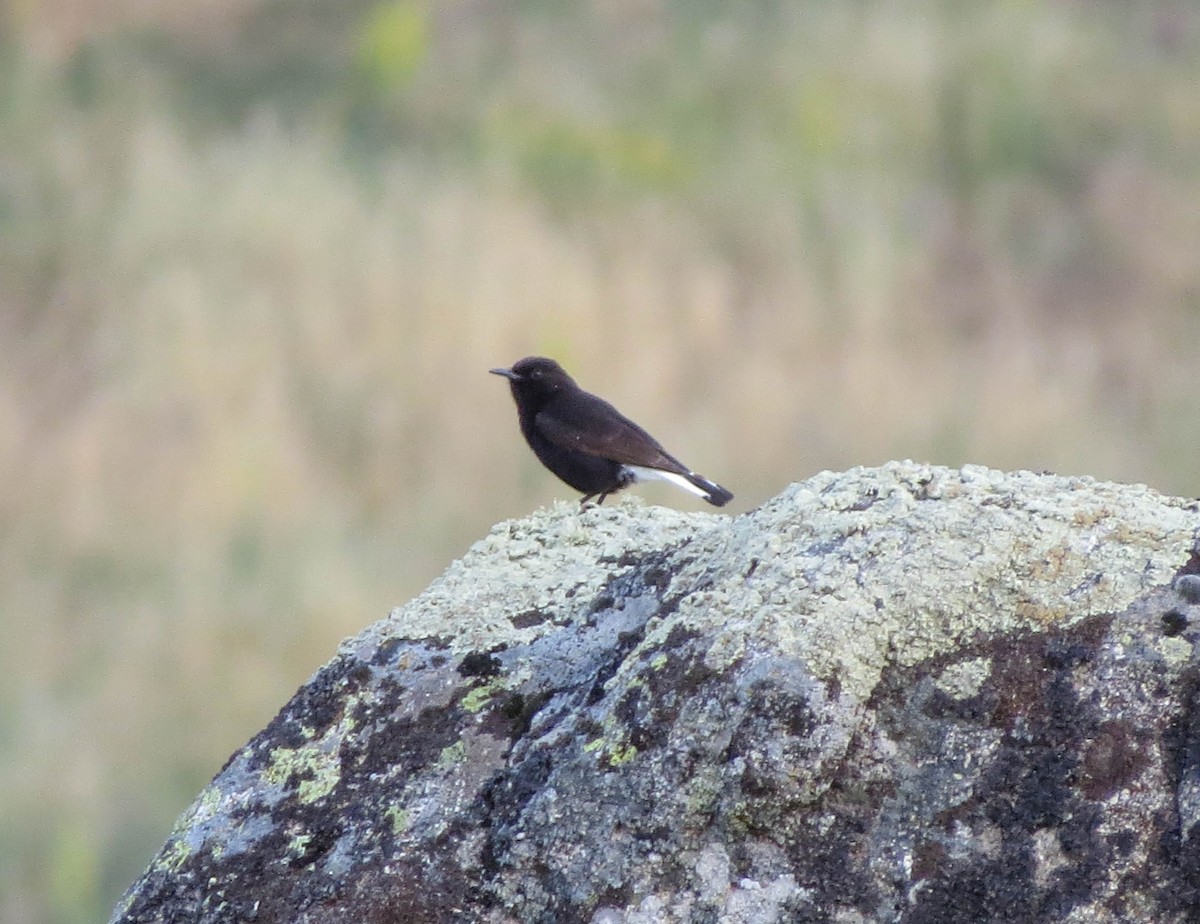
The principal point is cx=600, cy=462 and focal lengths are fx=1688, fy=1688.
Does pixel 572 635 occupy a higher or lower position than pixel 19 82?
lower

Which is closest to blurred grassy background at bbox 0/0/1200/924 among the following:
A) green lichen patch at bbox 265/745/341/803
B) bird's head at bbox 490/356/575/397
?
bird's head at bbox 490/356/575/397

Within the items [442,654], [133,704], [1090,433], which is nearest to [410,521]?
[133,704]

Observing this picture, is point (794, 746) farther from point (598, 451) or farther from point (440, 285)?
point (440, 285)

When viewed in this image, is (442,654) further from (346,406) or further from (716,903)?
(346,406)

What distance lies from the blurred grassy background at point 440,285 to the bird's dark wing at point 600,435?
3522mm

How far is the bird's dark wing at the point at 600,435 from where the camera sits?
593 centimetres

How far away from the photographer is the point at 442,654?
285 cm

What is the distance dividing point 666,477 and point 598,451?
270mm

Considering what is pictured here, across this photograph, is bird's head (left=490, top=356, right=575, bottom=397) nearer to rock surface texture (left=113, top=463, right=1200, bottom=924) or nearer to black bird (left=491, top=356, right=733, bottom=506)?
black bird (left=491, top=356, right=733, bottom=506)

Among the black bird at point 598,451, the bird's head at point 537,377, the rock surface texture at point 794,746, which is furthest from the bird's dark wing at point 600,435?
the rock surface texture at point 794,746

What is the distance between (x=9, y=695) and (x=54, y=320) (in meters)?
3.62

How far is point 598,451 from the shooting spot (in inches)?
233

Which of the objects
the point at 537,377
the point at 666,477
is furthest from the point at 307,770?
the point at 537,377

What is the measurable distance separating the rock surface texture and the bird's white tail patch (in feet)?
10.3
